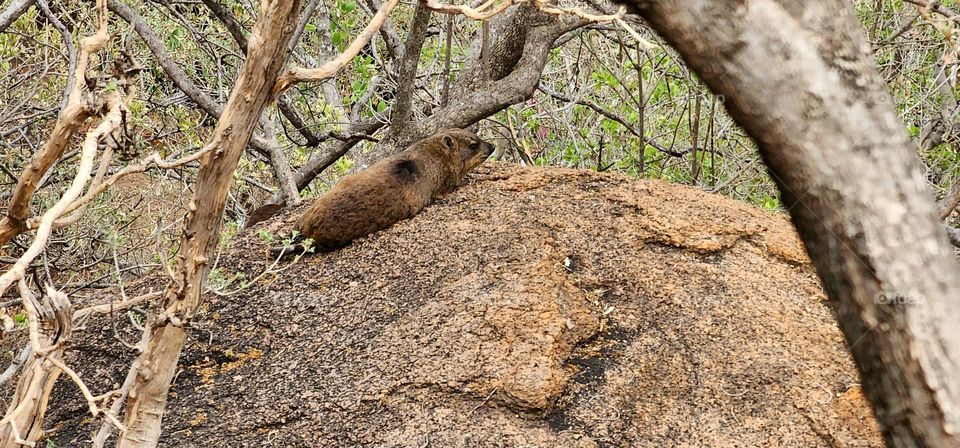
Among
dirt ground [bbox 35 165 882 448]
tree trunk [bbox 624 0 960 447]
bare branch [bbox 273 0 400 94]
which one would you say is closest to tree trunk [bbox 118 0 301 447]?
bare branch [bbox 273 0 400 94]

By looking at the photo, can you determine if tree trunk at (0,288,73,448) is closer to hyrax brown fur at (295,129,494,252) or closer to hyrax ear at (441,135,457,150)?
hyrax brown fur at (295,129,494,252)

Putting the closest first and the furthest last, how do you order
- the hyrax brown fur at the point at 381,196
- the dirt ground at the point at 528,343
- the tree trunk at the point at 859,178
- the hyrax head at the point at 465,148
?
the tree trunk at the point at 859,178 → the dirt ground at the point at 528,343 → the hyrax brown fur at the point at 381,196 → the hyrax head at the point at 465,148

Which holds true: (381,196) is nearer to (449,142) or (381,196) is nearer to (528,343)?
(449,142)

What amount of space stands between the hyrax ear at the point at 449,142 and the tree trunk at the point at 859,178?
3543 millimetres

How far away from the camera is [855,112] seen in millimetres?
1497

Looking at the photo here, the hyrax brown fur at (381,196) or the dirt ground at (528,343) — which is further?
the hyrax brown fur at (381,196)

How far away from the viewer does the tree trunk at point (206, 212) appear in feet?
8.52

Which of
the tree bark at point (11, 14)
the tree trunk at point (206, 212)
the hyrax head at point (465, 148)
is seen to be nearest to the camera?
the tree trunk at point (206, 212)

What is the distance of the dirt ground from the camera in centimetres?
312

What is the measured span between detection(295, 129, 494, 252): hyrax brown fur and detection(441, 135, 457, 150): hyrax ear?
→ 1.9 inches

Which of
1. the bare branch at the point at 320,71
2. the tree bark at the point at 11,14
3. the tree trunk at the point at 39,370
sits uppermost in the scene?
the tree bark at the point at 11,14

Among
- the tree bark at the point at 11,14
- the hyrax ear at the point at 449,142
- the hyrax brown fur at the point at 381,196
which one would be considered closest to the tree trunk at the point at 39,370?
the hyrax brown fur at the point at 381,196

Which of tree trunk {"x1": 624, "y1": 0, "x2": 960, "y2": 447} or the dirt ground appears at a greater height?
tree trunk {"x1": 624, "y1": 0, "x2": 960, "y2": 447}

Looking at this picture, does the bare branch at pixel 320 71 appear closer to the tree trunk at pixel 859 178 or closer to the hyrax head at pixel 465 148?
the tree trunk at pixel 859 178
